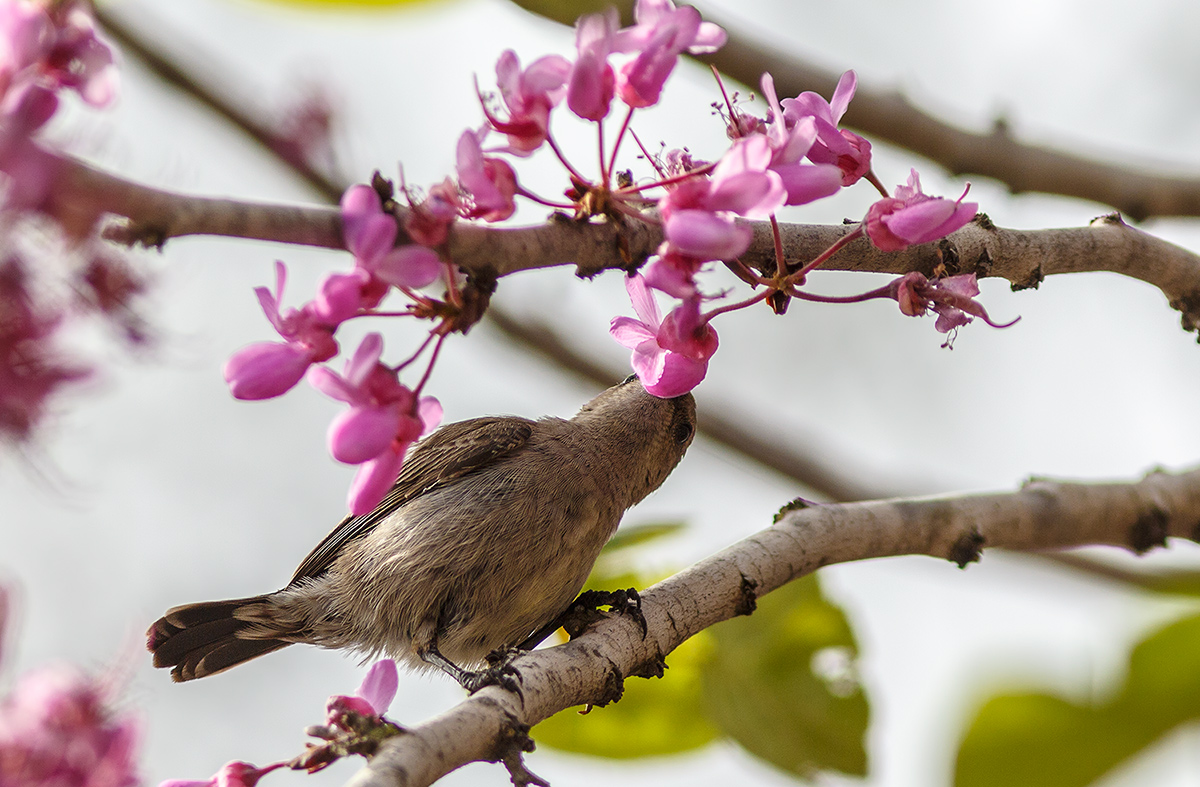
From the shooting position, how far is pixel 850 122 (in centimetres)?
449

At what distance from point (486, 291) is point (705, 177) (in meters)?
0.50

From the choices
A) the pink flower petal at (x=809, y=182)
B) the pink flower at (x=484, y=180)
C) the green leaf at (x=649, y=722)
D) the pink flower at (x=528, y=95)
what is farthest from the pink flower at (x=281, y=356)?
the green leaf at (x=649, y=722)

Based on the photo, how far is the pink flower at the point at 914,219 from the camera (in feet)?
6.89

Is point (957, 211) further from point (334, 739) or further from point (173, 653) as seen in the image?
point (173, 653)

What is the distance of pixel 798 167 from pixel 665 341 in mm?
512

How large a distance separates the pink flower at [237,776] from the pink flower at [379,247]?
3.78 feet

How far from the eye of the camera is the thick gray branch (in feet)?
7.51

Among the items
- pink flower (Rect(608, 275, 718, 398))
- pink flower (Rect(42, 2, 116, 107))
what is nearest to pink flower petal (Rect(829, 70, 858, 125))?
pink flower (Rect(608, 275, 718, 398))

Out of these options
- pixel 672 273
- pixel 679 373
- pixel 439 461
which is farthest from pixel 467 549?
pixel 672 273

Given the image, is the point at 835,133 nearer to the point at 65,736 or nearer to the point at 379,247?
the point at 379,247

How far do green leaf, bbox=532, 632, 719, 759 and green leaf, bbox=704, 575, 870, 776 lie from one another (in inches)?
5.4

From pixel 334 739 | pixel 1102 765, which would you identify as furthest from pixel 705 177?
pixel 1102 765

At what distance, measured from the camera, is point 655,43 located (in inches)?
80.7

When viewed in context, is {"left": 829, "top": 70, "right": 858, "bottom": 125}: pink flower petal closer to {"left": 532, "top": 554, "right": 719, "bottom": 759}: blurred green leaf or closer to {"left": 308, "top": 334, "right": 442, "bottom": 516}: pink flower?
{"left": 308, "top": 334, "right": 442, "bottom": 516}: pink flower
